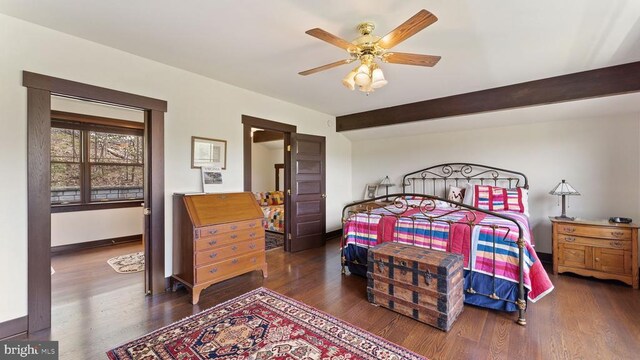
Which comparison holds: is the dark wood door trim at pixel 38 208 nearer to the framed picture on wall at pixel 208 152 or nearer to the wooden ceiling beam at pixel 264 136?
the framed picture on wall at pixel 208 152

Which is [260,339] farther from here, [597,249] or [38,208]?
[597,249]

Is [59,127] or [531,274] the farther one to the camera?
[59,127]

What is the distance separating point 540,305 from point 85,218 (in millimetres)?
6590

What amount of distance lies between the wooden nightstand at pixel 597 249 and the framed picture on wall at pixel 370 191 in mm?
2893

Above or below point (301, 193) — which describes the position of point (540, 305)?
below

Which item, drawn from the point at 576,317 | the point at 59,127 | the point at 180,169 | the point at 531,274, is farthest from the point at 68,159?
the point at 576,317

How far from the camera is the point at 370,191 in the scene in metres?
5.72

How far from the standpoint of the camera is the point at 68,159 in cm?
461

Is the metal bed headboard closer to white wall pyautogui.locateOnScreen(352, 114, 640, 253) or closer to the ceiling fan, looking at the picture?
white wall pyautogui.locateOnScreen(352, 114, 640, 253)

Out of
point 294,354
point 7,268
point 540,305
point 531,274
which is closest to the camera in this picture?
point 294,354

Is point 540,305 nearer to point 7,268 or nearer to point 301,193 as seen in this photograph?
point 301,193

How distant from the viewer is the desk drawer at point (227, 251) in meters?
2.75

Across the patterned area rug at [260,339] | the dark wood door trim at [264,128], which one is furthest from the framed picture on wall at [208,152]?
the patterned area rug at [260,339]

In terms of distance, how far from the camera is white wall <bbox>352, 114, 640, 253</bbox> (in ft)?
11.5
